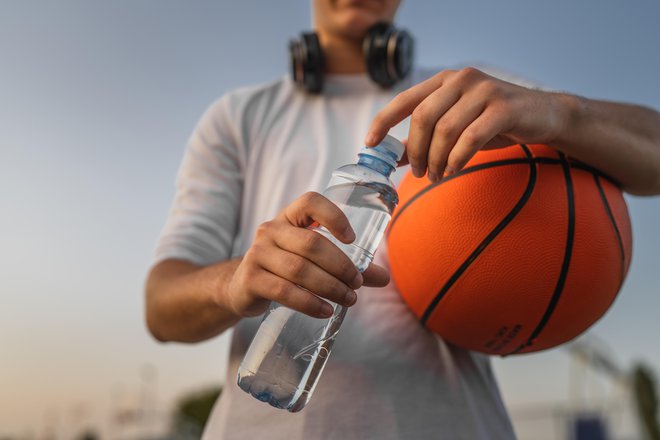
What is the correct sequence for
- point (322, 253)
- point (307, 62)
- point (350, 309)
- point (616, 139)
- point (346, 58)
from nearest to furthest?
point (322, 253), point (616, 139), point (350, 309), point (307, 62), point (346, 58)

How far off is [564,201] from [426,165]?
1.68 feet

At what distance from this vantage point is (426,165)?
131 cm

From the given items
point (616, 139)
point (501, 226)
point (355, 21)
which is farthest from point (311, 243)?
point (355, 21)

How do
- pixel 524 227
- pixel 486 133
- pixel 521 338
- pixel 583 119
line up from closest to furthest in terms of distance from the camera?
pixel 486 133, pixel 583 119, pixel 524 227, pixel 521 338

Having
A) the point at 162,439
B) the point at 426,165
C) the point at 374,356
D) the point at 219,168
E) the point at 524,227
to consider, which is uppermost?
the point at 426,165

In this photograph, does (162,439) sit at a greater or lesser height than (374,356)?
lesser

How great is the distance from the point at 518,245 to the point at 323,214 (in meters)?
0.65

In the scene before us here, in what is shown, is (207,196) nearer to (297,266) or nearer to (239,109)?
(239,109)

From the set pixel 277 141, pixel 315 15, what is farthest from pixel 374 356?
pixel 315 15

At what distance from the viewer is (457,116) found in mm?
1204

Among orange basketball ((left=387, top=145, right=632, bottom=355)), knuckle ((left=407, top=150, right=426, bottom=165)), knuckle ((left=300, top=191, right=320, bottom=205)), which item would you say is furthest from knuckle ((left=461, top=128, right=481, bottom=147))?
orange basketball ((left=387, top=145, right=632, bottom=355))

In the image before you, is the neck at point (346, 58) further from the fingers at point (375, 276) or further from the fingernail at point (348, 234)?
the fingernail at point (348, 234)

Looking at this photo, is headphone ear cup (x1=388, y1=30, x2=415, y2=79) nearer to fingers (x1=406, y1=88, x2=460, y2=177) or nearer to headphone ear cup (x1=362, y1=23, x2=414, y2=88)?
headphone ear cup (x1=362, y1=23, x2=414, y2=88)

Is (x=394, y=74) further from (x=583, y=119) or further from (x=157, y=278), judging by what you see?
(x=157, y=278)
